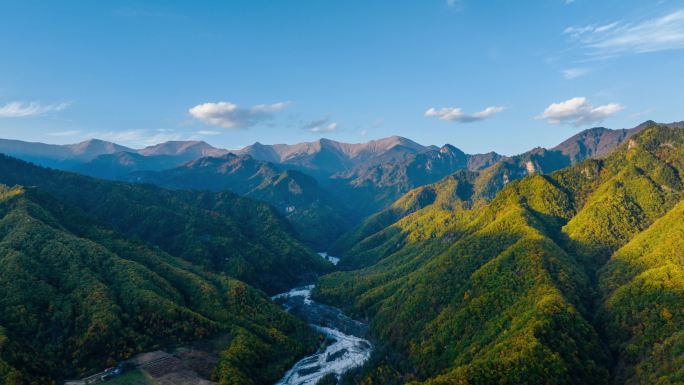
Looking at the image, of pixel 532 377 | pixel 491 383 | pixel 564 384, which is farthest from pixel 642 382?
pixel 491 383

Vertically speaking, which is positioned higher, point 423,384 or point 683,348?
point 683,348

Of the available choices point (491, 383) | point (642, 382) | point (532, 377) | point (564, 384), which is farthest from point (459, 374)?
point (642, 382)

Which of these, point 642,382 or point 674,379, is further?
point 642,382

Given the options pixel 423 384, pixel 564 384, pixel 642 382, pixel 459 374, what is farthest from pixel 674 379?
pixel 423 384

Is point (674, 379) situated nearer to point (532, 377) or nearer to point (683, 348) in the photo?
point (683, 348)

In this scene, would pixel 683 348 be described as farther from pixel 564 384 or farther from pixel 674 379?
pixel 564 384

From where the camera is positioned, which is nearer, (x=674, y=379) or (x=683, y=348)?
(x=674, y=379)

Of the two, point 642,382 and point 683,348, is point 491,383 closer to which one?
point 642,382

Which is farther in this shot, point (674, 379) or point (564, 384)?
point (564, 384)
